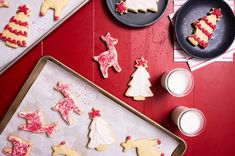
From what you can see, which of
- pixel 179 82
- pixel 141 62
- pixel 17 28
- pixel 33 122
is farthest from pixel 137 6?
pixel 33 122

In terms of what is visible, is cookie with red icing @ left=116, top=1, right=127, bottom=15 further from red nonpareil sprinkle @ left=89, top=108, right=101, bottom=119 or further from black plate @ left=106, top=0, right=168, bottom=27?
red nonpareil sprinkle @ left=89, top=108, right=101, bottom=119

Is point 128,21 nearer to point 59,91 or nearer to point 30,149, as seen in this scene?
point 59,91

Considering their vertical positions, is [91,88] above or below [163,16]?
below

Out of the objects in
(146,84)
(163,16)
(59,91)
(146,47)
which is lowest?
(59,91)

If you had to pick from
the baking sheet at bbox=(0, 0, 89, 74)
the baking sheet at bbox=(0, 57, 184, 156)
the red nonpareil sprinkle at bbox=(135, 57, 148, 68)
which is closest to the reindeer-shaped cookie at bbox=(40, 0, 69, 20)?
the baking sheet at bbox=(0, 0, 89, 74)

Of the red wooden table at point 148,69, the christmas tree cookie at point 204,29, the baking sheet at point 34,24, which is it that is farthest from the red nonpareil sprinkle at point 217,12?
the baking sheet at point 34,24

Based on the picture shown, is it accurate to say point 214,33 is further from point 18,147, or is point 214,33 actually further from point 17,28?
point 18,147

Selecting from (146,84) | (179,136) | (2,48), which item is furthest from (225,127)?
(2,48)
